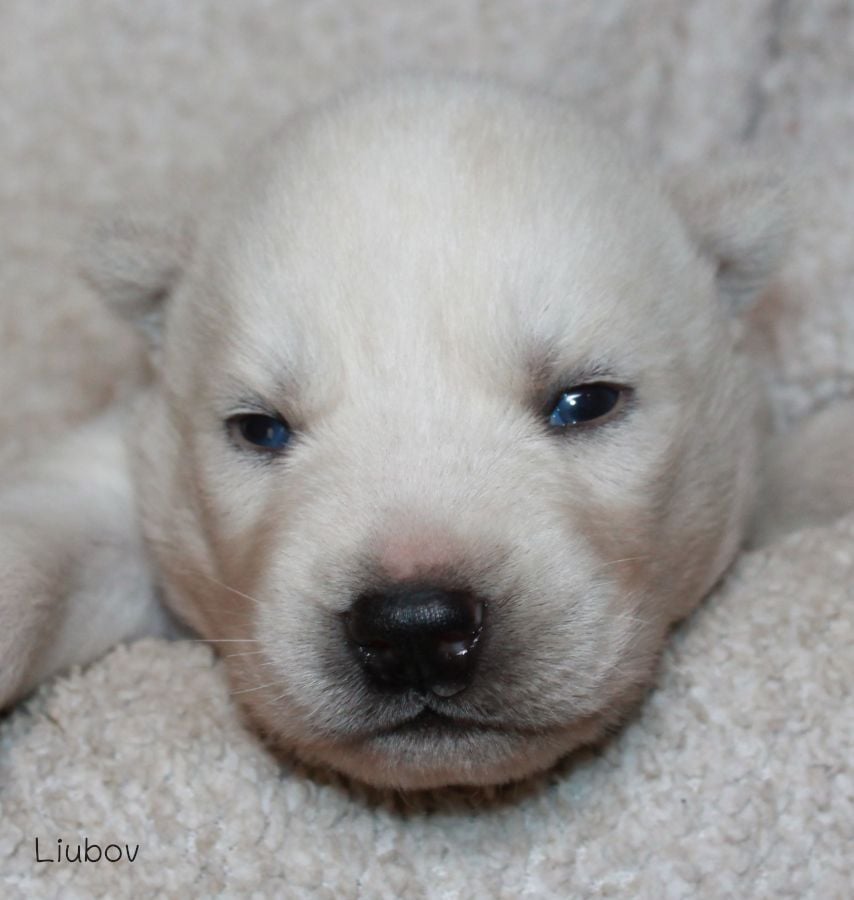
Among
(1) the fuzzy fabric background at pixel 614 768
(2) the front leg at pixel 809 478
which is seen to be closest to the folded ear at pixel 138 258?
(1) the fuzzy fabric background at pixel 614 768

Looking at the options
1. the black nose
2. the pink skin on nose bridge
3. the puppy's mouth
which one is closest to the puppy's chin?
the puppy's mouth

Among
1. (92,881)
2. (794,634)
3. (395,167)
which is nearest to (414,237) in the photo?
(395,167)

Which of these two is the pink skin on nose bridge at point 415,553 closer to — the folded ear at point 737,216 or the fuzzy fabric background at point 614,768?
the fuzzy fabric background at point 614,768

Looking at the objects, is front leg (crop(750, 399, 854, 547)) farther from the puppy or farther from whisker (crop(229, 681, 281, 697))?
whisker (crop(229, 681, 281, 697))

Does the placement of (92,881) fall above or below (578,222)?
below

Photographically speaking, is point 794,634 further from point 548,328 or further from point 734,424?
point 548,328
